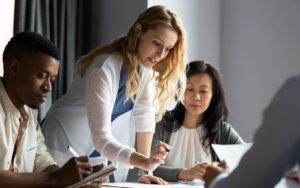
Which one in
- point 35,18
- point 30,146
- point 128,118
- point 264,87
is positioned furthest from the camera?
point 264,87

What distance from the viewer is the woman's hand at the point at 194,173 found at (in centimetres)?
141

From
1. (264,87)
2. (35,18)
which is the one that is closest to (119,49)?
(35,18)

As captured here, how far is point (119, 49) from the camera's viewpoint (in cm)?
141

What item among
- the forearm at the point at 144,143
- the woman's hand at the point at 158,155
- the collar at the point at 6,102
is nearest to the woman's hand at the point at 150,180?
the forearm at the point at 144,143

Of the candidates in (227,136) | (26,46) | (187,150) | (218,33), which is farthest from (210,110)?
(26,46)

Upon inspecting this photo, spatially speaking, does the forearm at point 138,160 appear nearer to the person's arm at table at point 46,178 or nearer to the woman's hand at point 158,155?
the woman's hand at point 158,155

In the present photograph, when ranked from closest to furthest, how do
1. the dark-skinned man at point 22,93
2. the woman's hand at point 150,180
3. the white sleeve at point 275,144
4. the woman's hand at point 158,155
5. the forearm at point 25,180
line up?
the white sleeve at point 275,144, the forearm at point 25,180, the dark-skinned man at point 22,93, the woman's hand at point 158,155, the woman's hand at point 150,180

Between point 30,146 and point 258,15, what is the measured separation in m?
2.27

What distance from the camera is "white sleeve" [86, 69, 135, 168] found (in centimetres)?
112

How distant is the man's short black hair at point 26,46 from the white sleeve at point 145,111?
1.89ft

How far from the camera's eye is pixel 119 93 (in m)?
1.41

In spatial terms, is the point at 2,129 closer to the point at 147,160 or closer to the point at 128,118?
the point at 147,160

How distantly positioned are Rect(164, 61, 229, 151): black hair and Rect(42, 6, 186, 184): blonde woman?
1.36 feet

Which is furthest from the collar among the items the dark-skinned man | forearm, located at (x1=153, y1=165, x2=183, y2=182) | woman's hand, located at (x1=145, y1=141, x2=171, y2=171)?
forearm, located at (x1=153, y1=165, x2=183, y2=182)
